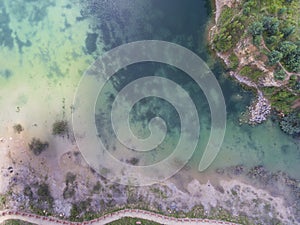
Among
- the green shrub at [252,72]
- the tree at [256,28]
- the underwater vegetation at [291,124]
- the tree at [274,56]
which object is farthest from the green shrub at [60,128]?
the underwater vegetation at [291,124]

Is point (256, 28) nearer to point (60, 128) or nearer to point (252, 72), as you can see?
point (252, 72)

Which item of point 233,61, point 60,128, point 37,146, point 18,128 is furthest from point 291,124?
point 18,128

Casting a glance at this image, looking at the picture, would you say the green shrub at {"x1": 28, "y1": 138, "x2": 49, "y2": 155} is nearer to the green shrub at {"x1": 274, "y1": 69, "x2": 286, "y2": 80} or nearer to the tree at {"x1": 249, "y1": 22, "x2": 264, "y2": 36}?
the tree at {"x1": 249, "y1": 22, "x2": 264, "y2": 36}

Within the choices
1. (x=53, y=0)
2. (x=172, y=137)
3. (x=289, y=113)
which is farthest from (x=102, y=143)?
(x=289, y=113)

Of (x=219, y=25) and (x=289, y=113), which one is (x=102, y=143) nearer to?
(x=219, y=25)

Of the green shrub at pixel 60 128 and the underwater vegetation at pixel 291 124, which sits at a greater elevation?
the underwater vegetation at pixel 291 124

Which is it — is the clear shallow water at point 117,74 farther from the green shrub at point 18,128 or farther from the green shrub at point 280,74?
the green shrub at point 280,74
